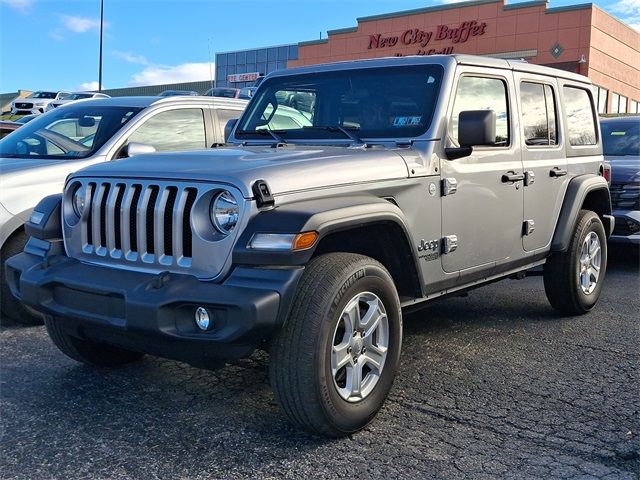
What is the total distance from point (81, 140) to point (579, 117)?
426 cm

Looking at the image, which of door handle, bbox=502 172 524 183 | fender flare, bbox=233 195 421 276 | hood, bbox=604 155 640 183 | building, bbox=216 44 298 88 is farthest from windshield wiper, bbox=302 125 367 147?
building, bbox=216 44 298 88

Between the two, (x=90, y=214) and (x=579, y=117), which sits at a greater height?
(x=579, y=117)

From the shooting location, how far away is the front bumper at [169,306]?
114 inches

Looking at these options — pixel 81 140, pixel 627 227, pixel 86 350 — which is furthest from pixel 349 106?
pixel 627 227

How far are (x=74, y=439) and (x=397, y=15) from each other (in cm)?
3442

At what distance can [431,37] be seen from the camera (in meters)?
33.9

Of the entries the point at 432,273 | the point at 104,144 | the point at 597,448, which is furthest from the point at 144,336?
the point at 104,144

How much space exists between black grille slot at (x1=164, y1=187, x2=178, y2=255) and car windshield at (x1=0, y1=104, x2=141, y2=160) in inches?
108

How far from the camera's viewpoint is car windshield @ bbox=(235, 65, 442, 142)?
4.21 meters

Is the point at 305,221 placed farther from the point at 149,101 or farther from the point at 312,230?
the point at 149,101

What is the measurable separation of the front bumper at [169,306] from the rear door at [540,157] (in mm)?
2542

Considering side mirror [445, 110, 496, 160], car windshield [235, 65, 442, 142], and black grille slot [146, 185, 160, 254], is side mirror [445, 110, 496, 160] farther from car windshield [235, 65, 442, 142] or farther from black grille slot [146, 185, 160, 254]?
black grille slot [146, 185, 160, 254]

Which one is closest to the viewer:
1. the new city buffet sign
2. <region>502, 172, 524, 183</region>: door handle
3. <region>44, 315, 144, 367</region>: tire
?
<region>44, 315, 144, 367</region>: tire

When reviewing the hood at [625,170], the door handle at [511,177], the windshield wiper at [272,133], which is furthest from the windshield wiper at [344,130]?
the hood at [625,170]
